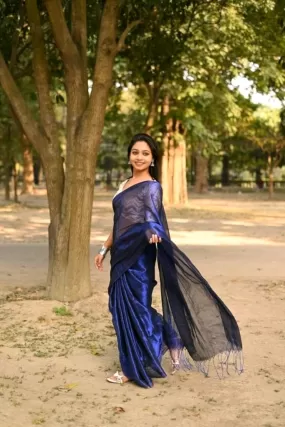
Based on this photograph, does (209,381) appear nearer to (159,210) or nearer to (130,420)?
(130,420)

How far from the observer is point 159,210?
A: 4551mm

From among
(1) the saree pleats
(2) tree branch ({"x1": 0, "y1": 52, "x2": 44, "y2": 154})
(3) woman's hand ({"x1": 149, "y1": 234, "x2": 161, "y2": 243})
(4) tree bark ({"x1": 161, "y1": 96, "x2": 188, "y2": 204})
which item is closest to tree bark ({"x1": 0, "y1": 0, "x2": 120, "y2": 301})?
(2) tree branch ({"x1": 0, "y1": 52, "x2": 44, "y2": 154})

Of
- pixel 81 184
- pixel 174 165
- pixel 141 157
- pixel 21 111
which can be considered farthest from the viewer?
pixel 174 165

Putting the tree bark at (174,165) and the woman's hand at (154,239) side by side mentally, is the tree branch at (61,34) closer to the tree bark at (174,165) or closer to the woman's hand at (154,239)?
the woman's hand at (154,239)

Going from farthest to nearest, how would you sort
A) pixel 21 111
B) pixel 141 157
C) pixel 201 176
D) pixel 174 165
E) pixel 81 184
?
1. pixel 201 176
2. pixel 174 165
3. pixel 21 111
4. pixel 81 184
5. pixel 141 157

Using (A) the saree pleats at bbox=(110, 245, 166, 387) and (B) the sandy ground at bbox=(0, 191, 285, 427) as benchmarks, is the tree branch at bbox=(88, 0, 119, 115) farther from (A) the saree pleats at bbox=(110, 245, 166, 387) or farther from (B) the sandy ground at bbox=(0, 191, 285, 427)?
(A) the saree pleats at bbox=(110, 245, 166, 387)

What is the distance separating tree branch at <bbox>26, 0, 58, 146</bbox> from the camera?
7262 millimetres

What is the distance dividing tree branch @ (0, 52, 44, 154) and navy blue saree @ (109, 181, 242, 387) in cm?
290

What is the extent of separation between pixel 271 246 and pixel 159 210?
27.8ft

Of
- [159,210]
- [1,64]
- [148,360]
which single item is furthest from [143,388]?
[1,64]

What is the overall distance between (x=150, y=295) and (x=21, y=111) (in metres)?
3.48

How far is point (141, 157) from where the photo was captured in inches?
181

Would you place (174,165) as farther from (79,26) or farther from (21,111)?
(21,111)

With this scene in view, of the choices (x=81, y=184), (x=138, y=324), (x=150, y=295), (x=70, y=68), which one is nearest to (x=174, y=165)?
(x=70, y=68)
